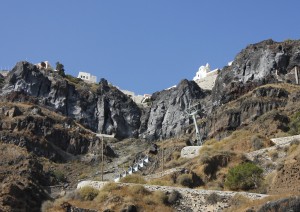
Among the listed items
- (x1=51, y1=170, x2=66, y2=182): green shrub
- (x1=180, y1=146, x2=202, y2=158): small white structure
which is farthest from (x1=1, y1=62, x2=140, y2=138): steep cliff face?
(x1=180, y1=146, x2=202, y2=158): small white structure

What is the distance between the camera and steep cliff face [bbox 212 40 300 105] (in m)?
105

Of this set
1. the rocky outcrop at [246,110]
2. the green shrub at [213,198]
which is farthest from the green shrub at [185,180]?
the rocky outcrop at [246,110]

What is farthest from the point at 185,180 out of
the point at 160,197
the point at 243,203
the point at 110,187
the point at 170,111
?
the point at 170,111

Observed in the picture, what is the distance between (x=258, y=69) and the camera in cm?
11238

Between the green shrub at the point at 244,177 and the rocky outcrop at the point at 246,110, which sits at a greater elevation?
the rocky outcrop at the point at 246,110

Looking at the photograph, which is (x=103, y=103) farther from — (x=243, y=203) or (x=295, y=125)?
(x=243, y=203)

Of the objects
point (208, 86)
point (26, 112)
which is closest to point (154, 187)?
point (26, 112)

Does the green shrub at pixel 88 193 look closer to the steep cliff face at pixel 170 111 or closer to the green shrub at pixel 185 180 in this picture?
the green shrub at pixel 185 180

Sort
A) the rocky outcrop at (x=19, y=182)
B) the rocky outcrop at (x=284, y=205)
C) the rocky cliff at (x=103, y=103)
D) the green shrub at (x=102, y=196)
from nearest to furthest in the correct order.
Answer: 1. the rocky outcrop at (x=284, y=205)
2. the green shrub at (x=102, y=196)
3. the rocky outcrop at (x=19, y=182)
4. the rocky cliff at (x=103, y=103)

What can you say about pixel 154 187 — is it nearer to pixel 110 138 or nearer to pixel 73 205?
pixel 73 205

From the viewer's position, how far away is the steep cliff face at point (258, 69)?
104938mm

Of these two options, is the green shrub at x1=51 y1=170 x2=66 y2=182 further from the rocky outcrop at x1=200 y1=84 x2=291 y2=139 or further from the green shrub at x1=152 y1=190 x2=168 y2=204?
the green shrub at x1=152 y1=190 x2=168 y2=204

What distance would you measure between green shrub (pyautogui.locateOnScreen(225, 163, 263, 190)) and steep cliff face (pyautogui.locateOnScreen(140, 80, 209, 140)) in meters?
77.1

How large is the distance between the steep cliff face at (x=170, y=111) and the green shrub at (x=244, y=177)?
77.1m
